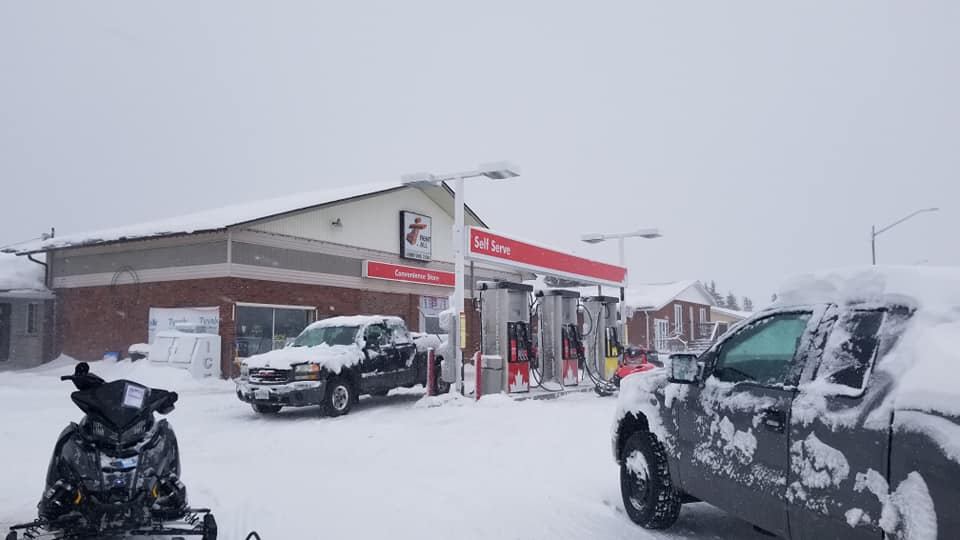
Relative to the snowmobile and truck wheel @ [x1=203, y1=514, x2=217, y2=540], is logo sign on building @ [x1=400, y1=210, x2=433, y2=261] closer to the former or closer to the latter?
the snowmobile

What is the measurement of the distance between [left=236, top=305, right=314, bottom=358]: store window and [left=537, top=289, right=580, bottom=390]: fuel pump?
26.7 ft

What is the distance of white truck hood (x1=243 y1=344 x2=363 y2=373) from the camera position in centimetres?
1392

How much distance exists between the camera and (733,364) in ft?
17.4

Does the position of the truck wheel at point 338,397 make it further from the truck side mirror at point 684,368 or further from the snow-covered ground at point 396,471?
the truck side mirror at point 684,368

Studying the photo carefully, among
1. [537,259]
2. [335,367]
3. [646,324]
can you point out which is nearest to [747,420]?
[335,367]

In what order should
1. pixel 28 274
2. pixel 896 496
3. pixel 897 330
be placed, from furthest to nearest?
pixel 28 274 → pixel 897 330 → pixel 896 496

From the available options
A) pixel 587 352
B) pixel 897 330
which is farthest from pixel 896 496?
pixel 587 352

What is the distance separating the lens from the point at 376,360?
15656 millimetres

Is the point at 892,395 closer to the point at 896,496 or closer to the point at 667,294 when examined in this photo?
the point at 896,496

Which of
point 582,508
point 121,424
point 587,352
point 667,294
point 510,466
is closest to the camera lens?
point 121,424

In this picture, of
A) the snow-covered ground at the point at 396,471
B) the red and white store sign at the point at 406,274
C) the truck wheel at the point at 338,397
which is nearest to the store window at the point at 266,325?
the red and white store sign at the point at 406,274

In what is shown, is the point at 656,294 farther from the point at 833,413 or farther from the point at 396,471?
the point at 833,413

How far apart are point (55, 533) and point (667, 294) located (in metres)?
49.1

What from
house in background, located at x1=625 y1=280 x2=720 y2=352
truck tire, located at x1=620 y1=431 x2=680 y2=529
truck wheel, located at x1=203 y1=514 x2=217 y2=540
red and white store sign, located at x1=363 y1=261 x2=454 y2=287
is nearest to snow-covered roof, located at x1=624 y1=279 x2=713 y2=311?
house in background, located at x1=625 y1=280 x2=720 y2=352
